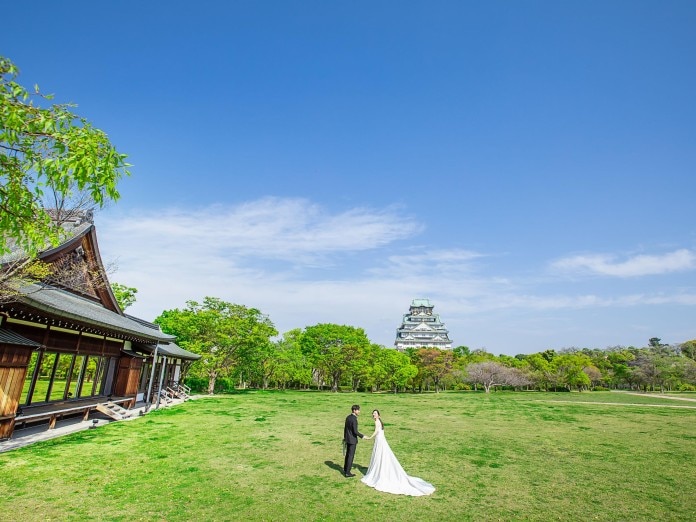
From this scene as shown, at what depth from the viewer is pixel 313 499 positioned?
749 centimetres

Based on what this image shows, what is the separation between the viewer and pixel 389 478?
839cm

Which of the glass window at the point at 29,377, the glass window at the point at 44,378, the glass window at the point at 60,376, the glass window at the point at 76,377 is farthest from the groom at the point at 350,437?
the glass window at the point at 76,377

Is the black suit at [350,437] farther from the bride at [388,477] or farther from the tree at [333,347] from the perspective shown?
the tree at [333,347]

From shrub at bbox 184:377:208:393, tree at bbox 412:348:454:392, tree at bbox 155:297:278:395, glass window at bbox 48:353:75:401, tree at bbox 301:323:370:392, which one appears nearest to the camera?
glass window at bbox 48:353:75:401

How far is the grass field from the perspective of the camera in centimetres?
693

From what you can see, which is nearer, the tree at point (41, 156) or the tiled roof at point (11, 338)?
the tree at point (41, 156)

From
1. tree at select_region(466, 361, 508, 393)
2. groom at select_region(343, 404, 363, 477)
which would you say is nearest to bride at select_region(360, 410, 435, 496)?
groom at select_region(343, 404, 363, 477)

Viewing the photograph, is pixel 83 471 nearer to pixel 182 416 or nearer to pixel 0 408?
pixel 0 408

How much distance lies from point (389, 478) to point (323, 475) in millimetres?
1795

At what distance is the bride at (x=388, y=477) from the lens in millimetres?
8115

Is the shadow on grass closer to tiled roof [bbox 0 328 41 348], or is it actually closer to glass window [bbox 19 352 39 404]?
tiled roof [bbox 0 328 41 348]

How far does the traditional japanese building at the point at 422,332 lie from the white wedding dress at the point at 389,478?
319 ft

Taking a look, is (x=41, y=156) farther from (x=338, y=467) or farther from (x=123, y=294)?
(x=123, y=294)

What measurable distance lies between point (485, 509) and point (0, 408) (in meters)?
13.3
